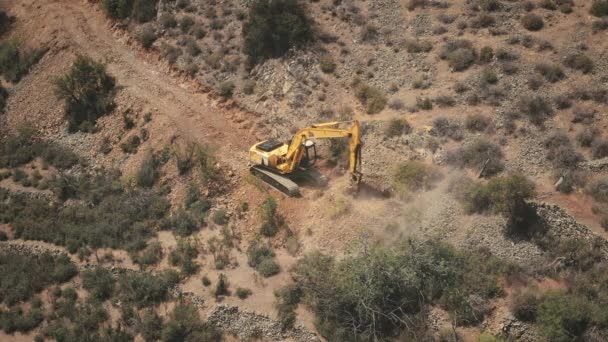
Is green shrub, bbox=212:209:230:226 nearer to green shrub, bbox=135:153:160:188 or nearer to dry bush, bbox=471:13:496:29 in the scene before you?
green shrub, bbox=135:153:160:188

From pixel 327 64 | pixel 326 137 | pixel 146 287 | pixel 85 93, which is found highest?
pixel 327 64

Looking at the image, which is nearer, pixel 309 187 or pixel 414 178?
Answer: pixel 414 178

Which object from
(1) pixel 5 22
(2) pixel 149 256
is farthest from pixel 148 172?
(1) pixel 5 22

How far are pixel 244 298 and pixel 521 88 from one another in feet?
57.9

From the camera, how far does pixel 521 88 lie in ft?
99.7

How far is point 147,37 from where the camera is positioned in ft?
127

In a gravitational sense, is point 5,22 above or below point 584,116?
above

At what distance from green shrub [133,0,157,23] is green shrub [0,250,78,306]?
60.7 feet

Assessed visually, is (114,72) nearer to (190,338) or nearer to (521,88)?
(190,338)

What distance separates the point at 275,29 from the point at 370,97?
24.6 feet

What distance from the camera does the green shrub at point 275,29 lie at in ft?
113

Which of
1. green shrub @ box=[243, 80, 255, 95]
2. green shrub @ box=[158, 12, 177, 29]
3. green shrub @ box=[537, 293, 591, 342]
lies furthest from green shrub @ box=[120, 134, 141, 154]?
green shrub @ box=[537, 293, 591, 342]

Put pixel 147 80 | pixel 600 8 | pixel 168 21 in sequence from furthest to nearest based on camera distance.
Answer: pixel 168 21, pixel 147 80, pixel 600 8

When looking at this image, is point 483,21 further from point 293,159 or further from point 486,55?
point 293,159
